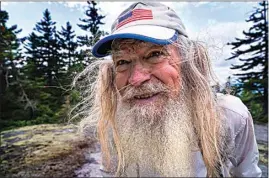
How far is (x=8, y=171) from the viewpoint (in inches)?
87.3

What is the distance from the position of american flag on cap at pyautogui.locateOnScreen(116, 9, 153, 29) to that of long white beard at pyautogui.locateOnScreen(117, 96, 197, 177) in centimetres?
37

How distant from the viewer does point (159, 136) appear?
42.0 inches

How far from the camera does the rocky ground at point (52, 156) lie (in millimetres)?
2218

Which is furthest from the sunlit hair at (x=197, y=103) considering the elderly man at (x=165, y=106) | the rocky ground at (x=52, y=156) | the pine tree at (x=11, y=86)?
the pine tree at (x=11, y=86)

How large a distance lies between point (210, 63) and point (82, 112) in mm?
794

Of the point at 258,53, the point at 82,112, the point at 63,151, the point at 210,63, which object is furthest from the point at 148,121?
the point at 258,53

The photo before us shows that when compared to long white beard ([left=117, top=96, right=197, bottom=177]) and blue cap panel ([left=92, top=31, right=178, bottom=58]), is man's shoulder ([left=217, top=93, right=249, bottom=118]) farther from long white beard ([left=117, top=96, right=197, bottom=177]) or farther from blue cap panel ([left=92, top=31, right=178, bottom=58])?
blue cap panel ([left=92, top=31, right=178, bottom=58])

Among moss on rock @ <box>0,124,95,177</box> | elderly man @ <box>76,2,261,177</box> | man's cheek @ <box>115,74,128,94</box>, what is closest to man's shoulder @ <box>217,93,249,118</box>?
elderly man @ <box>76,2,261,177</box>

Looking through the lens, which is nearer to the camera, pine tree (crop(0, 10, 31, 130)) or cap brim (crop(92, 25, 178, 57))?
cap brim (crop(92, 25, 178, 57))

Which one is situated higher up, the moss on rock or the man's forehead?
the man's forehead

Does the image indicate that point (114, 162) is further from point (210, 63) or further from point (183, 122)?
point (210, 63)

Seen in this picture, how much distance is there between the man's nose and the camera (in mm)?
959

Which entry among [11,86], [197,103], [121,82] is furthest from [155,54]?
[11,86]

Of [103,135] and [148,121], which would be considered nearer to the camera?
[148,121]
